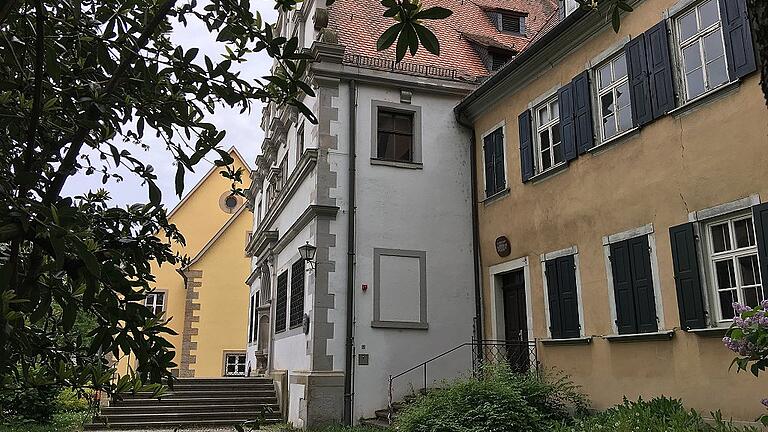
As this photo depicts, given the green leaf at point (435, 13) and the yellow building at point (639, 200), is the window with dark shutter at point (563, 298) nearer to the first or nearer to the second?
the yellow building at point (639, 200)

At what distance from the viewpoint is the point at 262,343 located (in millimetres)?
20062

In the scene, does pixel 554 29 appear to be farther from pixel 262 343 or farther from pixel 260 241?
pixel 262 343

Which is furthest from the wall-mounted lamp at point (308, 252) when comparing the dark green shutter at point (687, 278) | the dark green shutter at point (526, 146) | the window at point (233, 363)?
the window at point (233, 363)

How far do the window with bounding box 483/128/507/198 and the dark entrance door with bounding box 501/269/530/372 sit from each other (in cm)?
178

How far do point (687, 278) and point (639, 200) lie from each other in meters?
1.41

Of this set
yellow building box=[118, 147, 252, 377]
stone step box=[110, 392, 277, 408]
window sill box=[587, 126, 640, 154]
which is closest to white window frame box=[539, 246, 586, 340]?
window sill box=[587, 126, 640, 154]

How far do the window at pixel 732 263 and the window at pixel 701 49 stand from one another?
5.76ft

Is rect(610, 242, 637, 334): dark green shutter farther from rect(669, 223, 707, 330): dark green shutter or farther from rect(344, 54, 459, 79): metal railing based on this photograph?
rect(344, 54, 459, 79): metal railing

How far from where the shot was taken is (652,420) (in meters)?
7.15

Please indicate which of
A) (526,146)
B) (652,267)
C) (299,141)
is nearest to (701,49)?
(652,267)

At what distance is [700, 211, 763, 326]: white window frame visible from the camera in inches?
298

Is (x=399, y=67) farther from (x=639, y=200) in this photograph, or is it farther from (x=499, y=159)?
(x=639, y=200)

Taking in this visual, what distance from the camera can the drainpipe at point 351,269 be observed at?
12.1 meters

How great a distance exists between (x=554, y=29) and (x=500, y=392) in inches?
237
